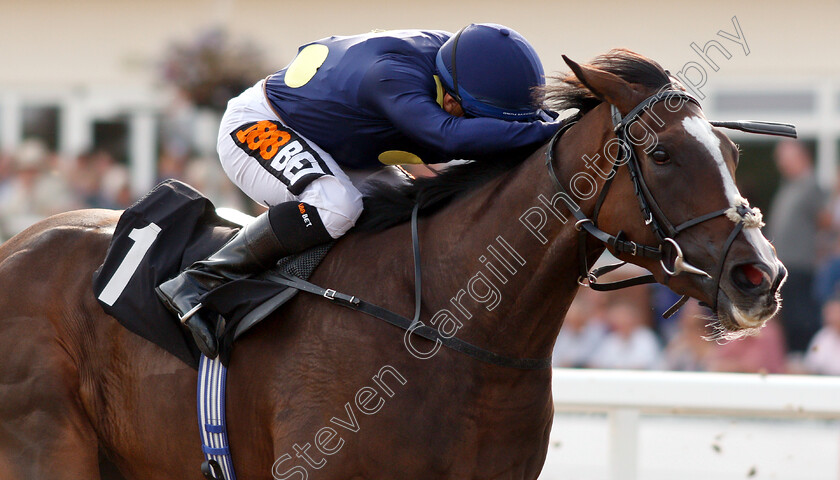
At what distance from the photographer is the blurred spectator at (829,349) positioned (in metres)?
6.56

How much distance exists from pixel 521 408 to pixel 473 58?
1072 mm

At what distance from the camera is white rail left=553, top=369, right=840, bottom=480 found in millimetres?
4336

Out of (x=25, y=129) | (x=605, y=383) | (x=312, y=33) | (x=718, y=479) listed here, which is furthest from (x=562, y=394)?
(x=25, y=129)

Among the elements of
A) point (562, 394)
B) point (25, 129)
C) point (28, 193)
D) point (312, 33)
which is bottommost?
point (25, 129)

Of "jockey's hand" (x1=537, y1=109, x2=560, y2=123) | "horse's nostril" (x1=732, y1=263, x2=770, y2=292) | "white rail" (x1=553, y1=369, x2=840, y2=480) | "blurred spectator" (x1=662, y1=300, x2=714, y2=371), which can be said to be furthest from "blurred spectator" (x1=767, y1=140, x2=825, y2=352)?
"horse's nostril" (x1=732, y1=263, x2=770, y2=292)

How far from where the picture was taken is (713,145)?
258 centimetres

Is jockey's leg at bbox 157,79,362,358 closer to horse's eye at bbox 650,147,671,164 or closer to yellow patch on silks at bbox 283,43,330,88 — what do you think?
yellow patch on silks at bbox 283,43,330,88

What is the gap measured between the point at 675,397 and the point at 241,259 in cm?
222

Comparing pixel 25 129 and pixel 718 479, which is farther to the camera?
pixel 25 129

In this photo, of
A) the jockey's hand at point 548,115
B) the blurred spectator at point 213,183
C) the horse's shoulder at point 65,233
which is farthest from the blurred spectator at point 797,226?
the horse's shoulder at point 65,233

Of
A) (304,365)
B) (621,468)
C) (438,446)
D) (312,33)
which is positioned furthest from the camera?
(312,33)

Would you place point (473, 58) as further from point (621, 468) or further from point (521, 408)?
point (621, 468)

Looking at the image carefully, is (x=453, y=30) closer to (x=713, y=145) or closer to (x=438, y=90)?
(x=438, y=90)

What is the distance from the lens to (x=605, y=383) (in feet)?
14.7
